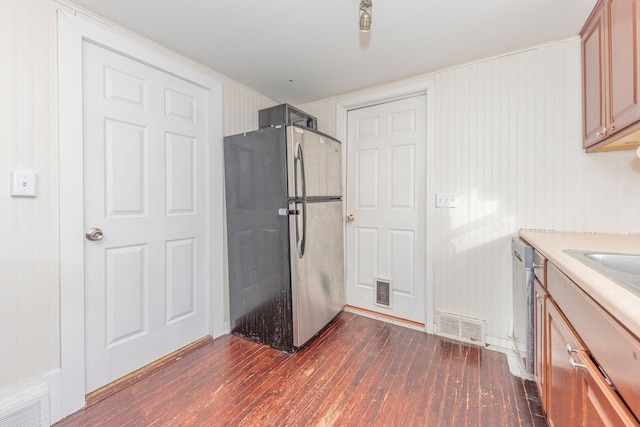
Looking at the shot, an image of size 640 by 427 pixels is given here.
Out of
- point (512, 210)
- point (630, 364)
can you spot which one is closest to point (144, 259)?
point (630, 364)

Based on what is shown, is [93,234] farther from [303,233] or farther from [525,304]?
[525,304]

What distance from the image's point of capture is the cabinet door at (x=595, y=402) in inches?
24.1

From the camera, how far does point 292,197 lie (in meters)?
1.98

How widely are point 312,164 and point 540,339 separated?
174 centimetres

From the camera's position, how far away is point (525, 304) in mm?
1541

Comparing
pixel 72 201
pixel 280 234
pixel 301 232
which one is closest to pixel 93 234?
pixel 72 201

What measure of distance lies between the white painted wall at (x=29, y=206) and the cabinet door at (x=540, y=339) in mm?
2435

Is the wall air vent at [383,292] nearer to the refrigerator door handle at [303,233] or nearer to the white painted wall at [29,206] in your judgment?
the refrigerator door handle at [303,233]

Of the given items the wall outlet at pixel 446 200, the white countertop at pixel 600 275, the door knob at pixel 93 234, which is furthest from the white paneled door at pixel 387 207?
the door knob at pixel 93 234

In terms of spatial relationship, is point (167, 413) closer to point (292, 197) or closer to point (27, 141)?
point (292, 197)

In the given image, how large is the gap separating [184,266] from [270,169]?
3.29ft

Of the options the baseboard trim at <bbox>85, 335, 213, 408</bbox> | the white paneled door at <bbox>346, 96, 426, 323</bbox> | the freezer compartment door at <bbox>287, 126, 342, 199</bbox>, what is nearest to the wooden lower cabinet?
the white paneled door at <bbox>346, 96, 426, 323</bbox>

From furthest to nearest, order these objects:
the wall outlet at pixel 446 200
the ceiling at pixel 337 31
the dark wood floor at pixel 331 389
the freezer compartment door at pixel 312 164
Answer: the wall outlet at pixel 446 200 → the freezer compartment door at pixel 312 164 → the ceiling at pixel 337 31 → the dark wood floor at pixel 331 389

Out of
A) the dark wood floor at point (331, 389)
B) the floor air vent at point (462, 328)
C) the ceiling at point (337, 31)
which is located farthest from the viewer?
the floor air vent at point (462, 328)
